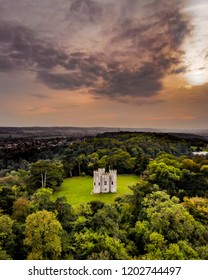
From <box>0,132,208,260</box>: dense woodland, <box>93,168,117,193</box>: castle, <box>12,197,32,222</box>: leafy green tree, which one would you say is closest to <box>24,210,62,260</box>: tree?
<box>0,132,208,260</box>: dense woodland

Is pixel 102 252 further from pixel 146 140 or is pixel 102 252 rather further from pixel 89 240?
pixel 146 140

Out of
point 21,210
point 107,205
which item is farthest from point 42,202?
point 107,205

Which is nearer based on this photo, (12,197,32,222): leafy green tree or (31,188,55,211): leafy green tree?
(12,197,32,222): leafy green tree

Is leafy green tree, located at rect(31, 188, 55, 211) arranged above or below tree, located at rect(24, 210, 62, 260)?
above

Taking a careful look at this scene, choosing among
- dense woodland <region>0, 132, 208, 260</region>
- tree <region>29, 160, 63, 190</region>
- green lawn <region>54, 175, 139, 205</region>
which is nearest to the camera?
dense woodland <region>0, 132, 208, 260</region>

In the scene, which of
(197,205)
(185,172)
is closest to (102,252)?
(197,205)

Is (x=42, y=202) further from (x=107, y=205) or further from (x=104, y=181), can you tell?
(x=104, y=181)

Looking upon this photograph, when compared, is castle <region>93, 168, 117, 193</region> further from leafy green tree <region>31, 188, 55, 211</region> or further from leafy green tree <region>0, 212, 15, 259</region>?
leafy green tree <region>0, 212, 15, 259</region>

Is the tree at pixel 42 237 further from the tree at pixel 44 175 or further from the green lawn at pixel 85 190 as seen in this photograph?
the tree at pixel 44 175
